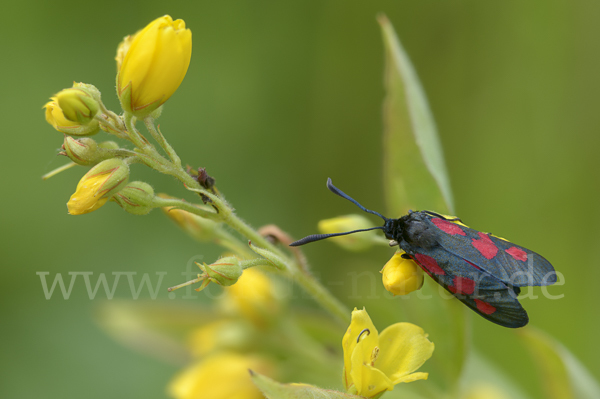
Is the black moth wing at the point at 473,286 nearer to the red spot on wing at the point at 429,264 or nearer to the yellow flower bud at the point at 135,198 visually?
the red spot on wing at the point at 429,264

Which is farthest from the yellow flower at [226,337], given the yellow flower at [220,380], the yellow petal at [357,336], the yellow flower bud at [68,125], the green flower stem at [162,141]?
the yellow flower bud at [68,125]

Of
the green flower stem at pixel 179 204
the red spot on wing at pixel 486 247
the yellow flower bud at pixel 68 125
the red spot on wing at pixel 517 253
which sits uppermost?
the yellow flower bud at pixel 68 125

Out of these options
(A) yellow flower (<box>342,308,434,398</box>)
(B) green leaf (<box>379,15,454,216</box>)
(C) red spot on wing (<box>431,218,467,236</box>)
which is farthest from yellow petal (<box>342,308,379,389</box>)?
(B) green leaf (<box>379,15,454,216</box>)

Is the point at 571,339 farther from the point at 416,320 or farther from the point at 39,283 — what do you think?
the point at 39,283

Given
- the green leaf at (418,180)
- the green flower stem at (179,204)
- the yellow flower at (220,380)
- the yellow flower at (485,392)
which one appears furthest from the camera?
the yellow flower at (485,392)

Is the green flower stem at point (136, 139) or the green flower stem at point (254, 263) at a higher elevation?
the green flower stem at point (136, 139)

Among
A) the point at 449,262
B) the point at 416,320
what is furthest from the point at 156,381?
the point at 449,262

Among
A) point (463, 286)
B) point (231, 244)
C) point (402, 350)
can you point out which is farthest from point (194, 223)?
point (463, 286)
